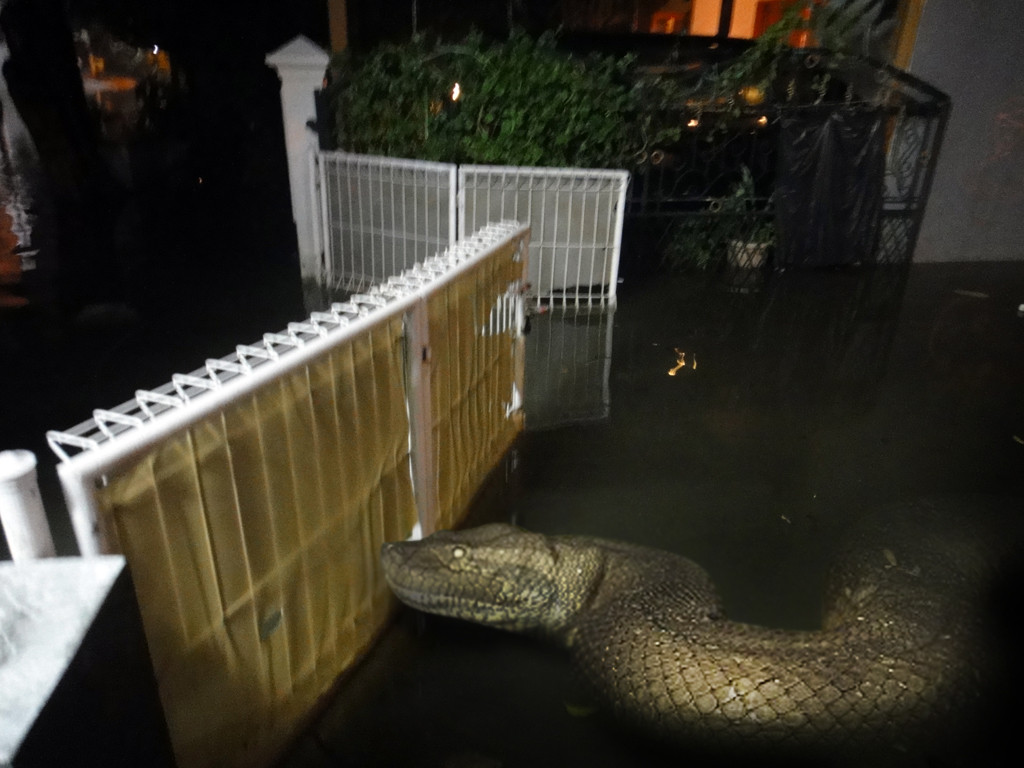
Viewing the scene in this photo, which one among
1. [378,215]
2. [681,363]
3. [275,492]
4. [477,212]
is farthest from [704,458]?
[378,215]

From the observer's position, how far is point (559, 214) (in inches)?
269

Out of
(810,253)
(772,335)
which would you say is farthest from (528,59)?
(810,253)

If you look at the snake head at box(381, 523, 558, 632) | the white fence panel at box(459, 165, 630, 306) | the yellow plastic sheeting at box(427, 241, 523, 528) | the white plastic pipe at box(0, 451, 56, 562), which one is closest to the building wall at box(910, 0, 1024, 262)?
the white fence panel at box(459, 165, 630, 306)

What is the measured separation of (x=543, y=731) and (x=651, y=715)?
1.33ft

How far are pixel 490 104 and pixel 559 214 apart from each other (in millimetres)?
1423

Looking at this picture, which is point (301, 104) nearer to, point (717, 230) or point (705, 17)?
point (717, 230)

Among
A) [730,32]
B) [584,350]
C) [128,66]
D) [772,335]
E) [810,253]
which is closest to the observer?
[584,350]

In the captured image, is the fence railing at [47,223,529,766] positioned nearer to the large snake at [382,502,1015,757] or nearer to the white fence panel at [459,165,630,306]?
the large snake at [382,502,1015,757]

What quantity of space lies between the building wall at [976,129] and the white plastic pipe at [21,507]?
37.1 feet

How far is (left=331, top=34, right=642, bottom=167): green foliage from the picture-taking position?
6941 millimetres

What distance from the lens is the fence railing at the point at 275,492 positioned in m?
1.52

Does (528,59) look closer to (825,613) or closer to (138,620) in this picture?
(825,613)

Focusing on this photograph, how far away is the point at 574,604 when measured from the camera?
8.96 ft

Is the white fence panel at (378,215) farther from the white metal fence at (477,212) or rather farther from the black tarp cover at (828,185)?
the black tarp cover at (828,185)
